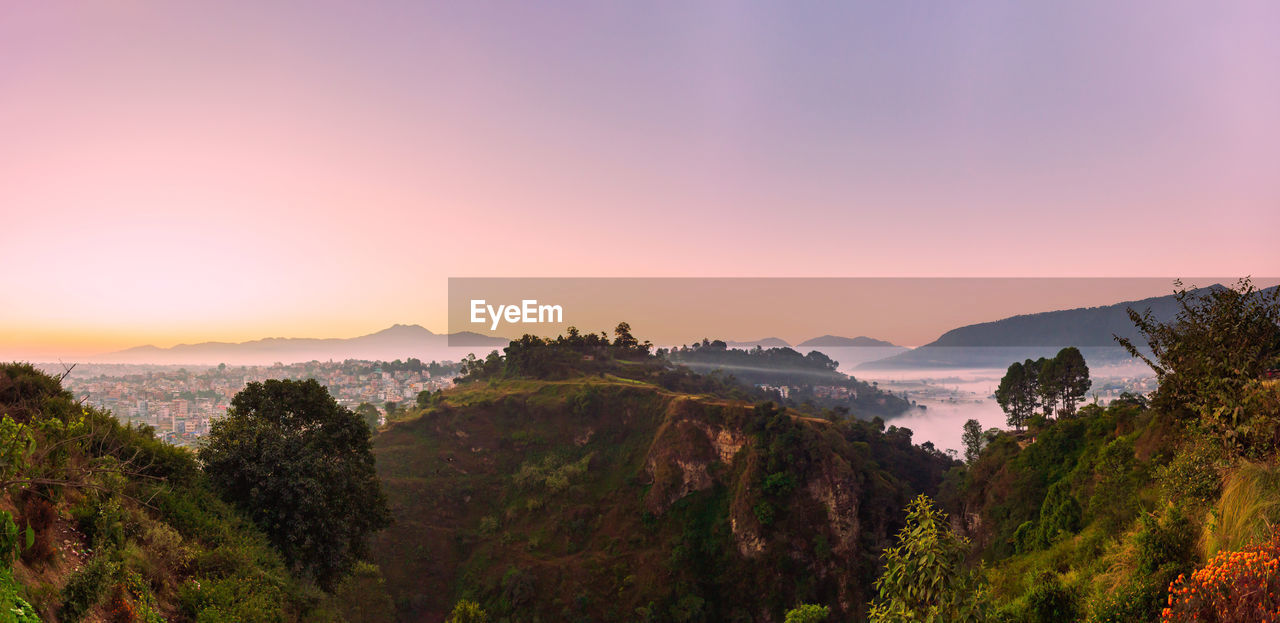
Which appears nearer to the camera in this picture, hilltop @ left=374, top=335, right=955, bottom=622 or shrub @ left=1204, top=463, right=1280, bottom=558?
shrub @ left=1204, top=463, right=1280, bottom=558

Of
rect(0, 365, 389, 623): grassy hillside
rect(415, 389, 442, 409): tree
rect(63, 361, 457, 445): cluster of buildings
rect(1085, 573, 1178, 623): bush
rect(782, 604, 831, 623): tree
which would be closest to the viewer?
rect(0, 365, 389, 623): grassy hillside

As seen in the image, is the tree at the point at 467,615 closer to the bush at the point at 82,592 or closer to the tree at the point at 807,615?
the tree at the point at 807,615

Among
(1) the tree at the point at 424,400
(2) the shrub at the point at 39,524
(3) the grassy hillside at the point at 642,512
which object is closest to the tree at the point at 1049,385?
(3) the grassy hillside at the point at 642,512

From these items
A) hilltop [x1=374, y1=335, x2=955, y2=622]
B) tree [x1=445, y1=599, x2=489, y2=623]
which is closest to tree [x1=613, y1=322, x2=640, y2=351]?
hilltop [x1=374, y1=335, x2=955, y2=622]

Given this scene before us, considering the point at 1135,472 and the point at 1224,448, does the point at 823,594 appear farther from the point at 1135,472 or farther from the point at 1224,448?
the point at 1224,448

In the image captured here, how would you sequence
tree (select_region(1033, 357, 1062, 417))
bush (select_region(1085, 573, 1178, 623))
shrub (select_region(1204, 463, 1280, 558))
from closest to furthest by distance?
1. shrub (select_region(1204, 463, 1280, 558))
2. bush (select_region(1085, 573, 1178, 623))
3. tree (select_region(1033, 357, 1062, 417))

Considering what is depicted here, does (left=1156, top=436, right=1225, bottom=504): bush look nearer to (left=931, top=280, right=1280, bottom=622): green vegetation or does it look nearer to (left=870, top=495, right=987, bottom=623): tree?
(left=931, top=280, right=1280, bottom=622): green vegetation

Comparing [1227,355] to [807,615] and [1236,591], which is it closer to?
[1236,591]
